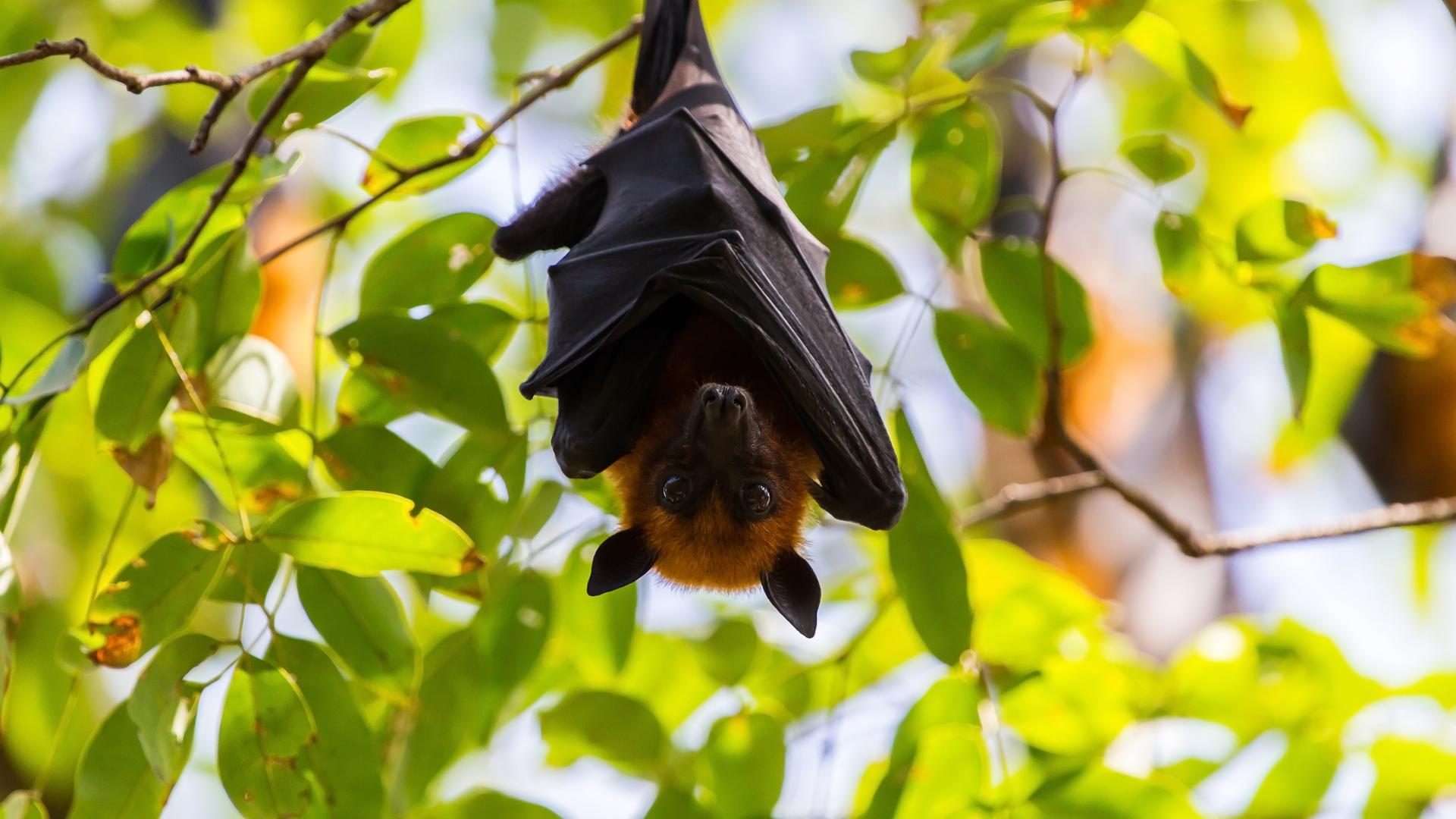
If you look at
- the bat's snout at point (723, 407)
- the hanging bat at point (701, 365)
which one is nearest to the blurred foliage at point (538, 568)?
the hanging bat at point (701, 365)

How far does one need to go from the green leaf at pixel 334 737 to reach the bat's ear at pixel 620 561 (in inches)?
28.0

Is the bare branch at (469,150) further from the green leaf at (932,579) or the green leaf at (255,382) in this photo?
the green leaf at (932,579)

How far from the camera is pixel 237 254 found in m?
3.16

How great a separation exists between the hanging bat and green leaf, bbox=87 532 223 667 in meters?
0.95

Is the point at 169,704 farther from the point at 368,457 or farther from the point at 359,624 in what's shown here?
the point at 368,457

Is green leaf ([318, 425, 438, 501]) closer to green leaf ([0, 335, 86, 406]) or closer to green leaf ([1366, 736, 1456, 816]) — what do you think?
green leaf ([0, 335, 86, 406])

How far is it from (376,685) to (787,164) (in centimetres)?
215

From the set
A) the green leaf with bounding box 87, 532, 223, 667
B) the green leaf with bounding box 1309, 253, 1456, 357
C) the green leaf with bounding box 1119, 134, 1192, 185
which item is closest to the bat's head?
the green leaf with bounding box 87, 532, 223, 667

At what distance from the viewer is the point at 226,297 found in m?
3.16

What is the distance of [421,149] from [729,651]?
6.18 ft

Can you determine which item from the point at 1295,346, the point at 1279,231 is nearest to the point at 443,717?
the point at 1295,346

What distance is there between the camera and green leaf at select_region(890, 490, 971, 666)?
Result: 338cm

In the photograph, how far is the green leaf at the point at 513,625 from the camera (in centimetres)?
362

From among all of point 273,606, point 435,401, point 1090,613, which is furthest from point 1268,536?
point 273,606
